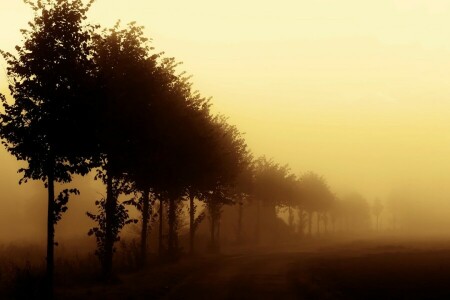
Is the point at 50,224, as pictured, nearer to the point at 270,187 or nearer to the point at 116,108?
the point at 116,108

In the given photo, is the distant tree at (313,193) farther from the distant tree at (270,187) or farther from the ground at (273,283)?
the ground at (273,283)

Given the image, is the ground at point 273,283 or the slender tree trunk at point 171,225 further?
the slender tree trunk at point 171,225

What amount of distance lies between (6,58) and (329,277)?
21.4 metres

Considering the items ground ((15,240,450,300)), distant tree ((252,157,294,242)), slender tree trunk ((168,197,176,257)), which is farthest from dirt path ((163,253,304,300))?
distant tree ((252,157,294,242))

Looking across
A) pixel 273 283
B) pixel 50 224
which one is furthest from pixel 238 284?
pixel 50 224

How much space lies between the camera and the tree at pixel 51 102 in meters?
23.7

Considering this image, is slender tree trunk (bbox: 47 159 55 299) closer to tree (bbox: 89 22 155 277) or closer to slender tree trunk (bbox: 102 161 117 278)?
tree (bbox: 89 22 155 277)

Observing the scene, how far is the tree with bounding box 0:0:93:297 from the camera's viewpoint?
2367cm

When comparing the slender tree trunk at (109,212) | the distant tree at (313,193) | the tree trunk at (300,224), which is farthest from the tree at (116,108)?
the distant tree at (313,193)

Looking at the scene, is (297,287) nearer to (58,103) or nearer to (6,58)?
(58,103)

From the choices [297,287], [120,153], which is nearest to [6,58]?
[120,153]

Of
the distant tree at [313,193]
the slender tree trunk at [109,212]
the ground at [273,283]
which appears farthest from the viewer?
the distant tree at [313,193]

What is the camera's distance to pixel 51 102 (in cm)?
2391

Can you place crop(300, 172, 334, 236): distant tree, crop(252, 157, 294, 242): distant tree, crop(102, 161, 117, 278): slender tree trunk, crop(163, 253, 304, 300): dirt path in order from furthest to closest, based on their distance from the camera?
crop(300, 172, 334, 236): distant tree, crop(252, 157, 294, 242): distant tree, crop(102, 161, 117, 278): slender tree trunk, crop(163, 253, 304, 300): dirt path
